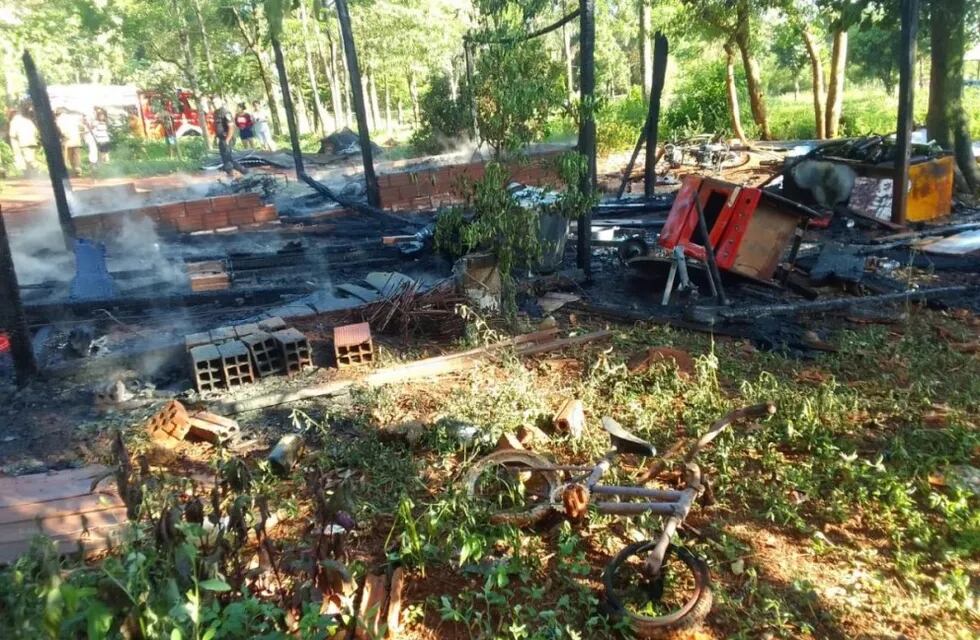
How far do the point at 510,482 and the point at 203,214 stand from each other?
10741 mm

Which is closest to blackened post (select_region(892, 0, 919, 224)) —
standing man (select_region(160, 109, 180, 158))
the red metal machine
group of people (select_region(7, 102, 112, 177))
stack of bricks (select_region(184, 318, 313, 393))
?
the red metal machine

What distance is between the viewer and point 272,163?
70.0 feet

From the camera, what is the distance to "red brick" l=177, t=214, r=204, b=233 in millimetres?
12883

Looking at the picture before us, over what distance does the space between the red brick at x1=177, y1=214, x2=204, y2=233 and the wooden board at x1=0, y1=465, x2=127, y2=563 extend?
30.3 ft

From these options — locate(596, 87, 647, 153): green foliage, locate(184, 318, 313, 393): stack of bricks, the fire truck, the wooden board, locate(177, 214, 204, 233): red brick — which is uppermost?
the fire truck

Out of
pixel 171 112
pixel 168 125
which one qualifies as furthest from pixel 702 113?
pixel 171 112

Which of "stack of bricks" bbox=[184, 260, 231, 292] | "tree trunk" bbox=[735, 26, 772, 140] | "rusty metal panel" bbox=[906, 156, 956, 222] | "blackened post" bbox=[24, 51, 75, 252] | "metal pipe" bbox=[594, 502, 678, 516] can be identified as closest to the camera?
"metal pipe" bbox=[594, 502, 678, 516]

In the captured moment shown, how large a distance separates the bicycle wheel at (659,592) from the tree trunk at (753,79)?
17.5 meters

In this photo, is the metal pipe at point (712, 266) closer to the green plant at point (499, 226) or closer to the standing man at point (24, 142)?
the green plant at point (499, 226)

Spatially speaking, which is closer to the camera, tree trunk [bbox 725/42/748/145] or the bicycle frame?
the bicycle frame

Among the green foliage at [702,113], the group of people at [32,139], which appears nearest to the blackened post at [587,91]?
the green foliage at [702,113]

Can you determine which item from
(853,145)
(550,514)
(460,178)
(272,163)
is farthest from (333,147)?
(550,514)

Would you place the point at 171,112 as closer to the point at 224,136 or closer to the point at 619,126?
the point at 224,136

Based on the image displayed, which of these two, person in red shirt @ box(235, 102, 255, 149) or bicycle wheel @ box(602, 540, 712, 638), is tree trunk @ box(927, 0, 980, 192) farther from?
person in red shirt @ box(235, 102, 255, 149)
